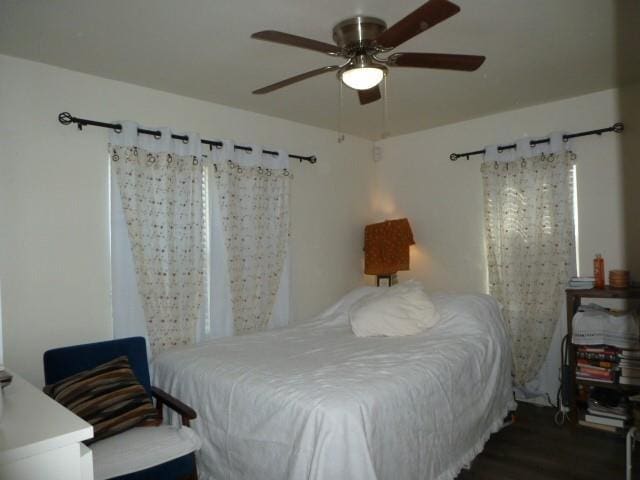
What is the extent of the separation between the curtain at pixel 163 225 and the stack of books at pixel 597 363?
2786 mm


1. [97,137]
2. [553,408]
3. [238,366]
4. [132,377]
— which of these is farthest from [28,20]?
[553,408]

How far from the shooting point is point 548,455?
263 cm

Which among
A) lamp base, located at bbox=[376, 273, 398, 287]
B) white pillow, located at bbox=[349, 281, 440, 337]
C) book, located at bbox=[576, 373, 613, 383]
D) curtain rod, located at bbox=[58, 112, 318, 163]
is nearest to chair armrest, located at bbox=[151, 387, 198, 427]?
white pillow, located at bbox=[349, 281, 440, 337]

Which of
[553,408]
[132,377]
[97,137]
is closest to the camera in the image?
[132,377]

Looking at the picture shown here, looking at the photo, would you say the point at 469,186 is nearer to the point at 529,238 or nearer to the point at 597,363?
the point at 529,238

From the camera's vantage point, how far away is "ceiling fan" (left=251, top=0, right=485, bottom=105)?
170 centimetres

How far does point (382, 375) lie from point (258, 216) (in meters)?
1.86

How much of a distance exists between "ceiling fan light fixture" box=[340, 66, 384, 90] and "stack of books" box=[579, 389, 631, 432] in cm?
273

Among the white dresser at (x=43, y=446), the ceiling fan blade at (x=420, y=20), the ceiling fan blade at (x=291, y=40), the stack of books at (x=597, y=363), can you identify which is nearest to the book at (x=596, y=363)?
the stack of books at (x=597, y=363)

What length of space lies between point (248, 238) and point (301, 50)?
5.01 feet

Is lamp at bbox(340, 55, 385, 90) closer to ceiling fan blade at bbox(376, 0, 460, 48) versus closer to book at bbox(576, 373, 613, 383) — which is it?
ceiling fan blade at bbox(376, 0, 460, 48)

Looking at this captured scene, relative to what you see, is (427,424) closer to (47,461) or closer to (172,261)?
(47,461)

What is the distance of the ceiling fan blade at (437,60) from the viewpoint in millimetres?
1911

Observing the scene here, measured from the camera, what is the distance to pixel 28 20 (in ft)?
6.76
